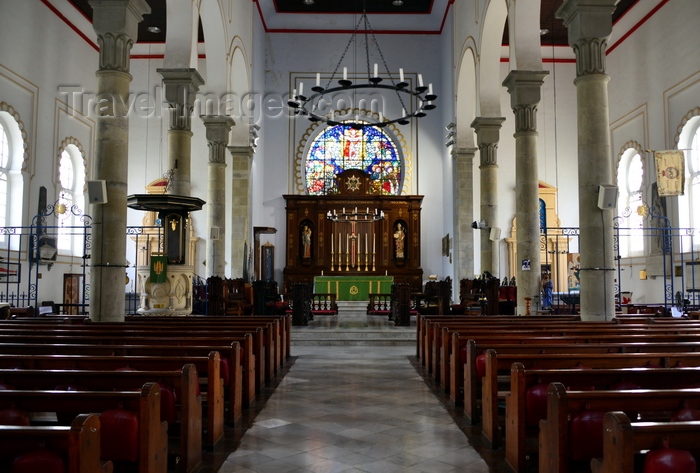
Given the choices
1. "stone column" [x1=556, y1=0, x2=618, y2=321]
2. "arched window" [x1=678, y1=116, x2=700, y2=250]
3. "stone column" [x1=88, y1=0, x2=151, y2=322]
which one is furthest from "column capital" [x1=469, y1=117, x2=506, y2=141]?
"stone column" [x1=88, y1=0, x2=151, y2=322]

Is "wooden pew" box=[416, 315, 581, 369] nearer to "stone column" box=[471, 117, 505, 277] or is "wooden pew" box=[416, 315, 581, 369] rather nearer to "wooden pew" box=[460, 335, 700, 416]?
"wooden pew" box=[460, 335, 700, 416]

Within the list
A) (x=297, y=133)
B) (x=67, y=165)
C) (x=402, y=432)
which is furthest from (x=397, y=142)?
(x=402, y=432)

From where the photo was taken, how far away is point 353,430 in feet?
16.8

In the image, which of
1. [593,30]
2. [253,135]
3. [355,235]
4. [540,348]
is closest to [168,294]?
[540,348]

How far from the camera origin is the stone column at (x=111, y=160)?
8.45m

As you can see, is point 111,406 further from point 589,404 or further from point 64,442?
point 589,404

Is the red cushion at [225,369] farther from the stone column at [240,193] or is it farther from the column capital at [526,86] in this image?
the stone column at [240,193]

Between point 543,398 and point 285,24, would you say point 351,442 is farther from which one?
point 285,24

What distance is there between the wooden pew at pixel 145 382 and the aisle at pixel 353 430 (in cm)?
35

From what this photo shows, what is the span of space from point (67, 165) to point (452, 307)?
12.0m

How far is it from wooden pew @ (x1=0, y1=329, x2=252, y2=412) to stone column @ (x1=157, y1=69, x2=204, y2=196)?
6.24m

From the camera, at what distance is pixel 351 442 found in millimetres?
4762

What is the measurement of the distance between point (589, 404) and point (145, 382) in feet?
8.51

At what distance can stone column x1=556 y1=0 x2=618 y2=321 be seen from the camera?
8867 mm
